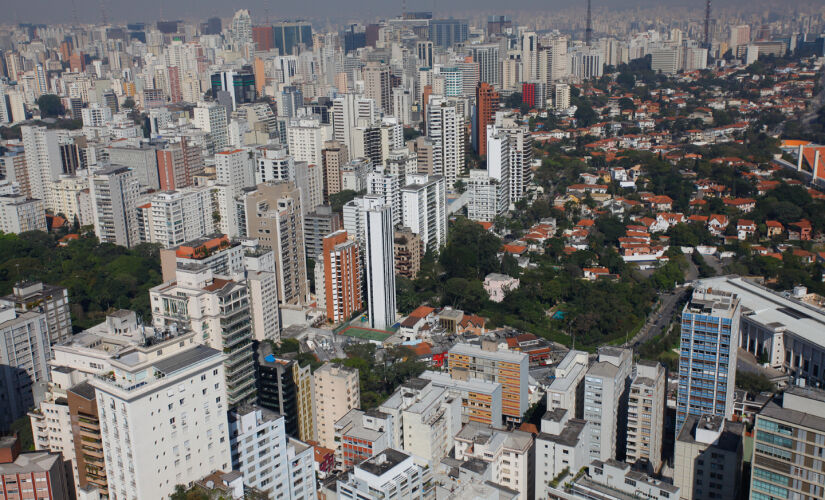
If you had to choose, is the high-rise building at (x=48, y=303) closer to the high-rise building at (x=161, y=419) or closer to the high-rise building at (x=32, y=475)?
the high-rise building at (x=32, y=475)

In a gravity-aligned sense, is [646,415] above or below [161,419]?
below

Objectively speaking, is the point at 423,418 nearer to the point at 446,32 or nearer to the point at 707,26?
the point at 707,26

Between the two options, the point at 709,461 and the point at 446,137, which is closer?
the point at 709,461

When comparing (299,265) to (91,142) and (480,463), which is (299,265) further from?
(91,142)

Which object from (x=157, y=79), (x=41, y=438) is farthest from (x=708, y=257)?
(x=157, y=79)

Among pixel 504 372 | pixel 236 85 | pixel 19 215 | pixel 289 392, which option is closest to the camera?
pixel 289 392

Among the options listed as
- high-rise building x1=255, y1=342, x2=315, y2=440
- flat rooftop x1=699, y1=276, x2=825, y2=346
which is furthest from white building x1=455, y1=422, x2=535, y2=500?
flat rooftop x1=699, y1=276, x2=825, y2=346

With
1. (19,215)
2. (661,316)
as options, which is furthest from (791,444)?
(19,215)

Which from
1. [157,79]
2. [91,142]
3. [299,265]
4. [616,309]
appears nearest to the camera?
[616,309]
